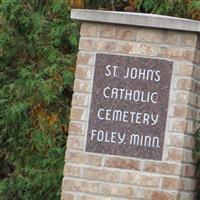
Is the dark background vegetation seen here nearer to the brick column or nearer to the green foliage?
the green foliage

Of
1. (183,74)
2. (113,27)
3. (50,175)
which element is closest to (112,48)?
(113,27)

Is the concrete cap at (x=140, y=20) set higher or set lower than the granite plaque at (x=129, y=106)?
higher

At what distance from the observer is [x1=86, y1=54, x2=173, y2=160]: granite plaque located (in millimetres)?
4879

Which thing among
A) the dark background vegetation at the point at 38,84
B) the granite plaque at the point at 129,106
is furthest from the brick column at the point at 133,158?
the dark background vegetation at the point at 38,84

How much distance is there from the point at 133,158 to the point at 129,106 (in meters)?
0.33

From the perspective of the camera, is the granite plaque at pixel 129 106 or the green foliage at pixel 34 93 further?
the green foliage at pixel 34 93

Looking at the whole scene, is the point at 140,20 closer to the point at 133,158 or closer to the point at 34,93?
the point at 133,158

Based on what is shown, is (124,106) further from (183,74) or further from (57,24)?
(57,24)

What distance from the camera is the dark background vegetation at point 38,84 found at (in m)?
6.06

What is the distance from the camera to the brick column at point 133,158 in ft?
15.9

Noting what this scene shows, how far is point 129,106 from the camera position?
491 centimetres

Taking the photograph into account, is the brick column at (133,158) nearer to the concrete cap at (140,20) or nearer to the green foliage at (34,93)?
the concrete cap at (140,20)

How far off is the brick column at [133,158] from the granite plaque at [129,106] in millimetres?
38

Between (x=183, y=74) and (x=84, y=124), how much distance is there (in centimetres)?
70
